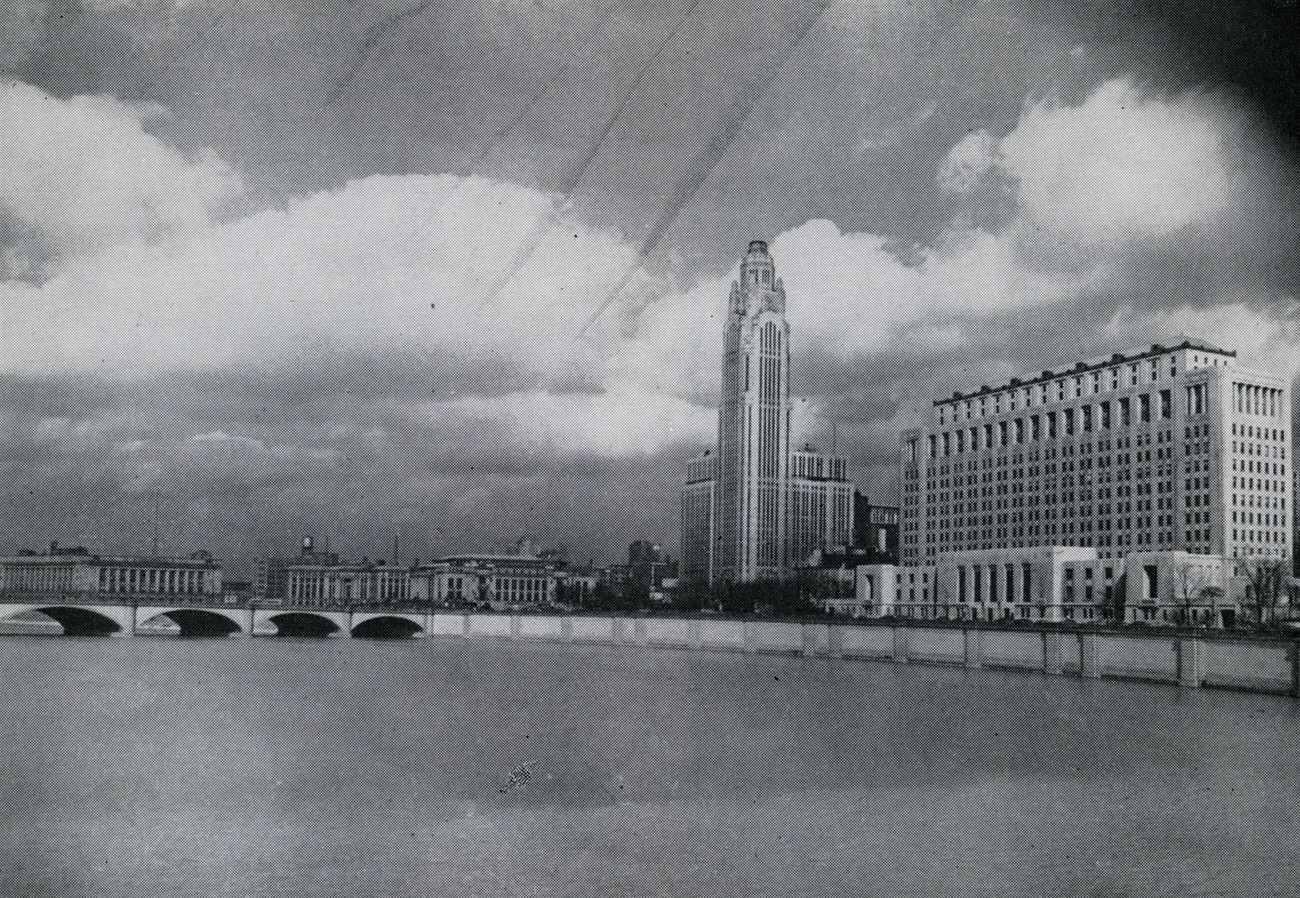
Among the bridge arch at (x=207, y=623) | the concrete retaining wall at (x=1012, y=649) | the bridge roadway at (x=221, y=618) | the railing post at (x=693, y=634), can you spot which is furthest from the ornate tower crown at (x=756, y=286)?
the concrete retaining wall at (x=1012, y=649)

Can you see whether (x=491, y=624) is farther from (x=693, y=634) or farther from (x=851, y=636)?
(x=851, y=636)

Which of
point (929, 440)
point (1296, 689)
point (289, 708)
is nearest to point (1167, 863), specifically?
point (289, 708)

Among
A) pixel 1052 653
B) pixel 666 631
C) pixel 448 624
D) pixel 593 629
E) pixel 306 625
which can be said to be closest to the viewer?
pixel 1052 653

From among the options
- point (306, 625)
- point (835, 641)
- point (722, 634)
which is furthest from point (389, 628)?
point (835, 641)

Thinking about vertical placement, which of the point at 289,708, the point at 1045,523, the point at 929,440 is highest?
the point at 929,440

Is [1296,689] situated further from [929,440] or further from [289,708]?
[929,440]

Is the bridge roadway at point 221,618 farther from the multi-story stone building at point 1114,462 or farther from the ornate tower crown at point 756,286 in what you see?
the ornate tower crown at point 756,286
